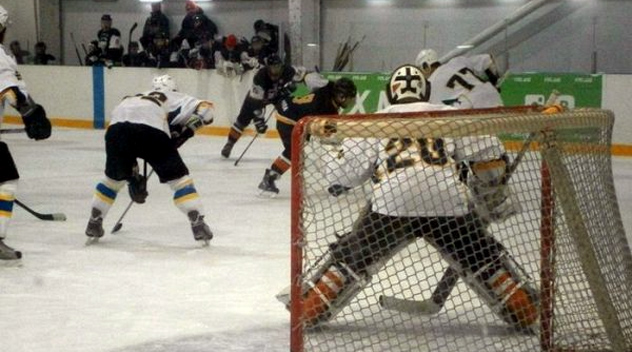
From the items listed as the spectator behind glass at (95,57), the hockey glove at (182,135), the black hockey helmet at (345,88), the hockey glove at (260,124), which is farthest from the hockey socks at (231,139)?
the spectator behind glass at (95,57)

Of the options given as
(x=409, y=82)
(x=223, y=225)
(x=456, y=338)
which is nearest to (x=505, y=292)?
(x=456, y=338)

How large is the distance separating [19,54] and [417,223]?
561 inches

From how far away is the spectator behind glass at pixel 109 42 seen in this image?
17453 mm

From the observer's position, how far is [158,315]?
5.15 m

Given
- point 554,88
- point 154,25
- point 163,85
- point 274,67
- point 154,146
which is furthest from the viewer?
point 154,25

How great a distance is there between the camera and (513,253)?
457 cm

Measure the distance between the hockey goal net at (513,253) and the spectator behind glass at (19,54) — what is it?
13818 millimetres

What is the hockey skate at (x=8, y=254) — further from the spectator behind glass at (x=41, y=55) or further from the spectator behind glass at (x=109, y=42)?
the spectator behind glass at (x=41, y=55)

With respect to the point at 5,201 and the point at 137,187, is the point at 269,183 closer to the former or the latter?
the point at 137,187

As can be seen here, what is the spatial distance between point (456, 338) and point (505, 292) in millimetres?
248

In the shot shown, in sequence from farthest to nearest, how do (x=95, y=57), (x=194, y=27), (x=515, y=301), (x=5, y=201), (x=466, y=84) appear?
(x=95, y=57) < (x=194, y=27) < (x=466, y=84) < (x=5, y=201) < (x=515, y=301)

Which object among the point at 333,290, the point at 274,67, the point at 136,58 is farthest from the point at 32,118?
the point at 136,58

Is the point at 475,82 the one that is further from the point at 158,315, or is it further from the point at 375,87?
the point at 375,87

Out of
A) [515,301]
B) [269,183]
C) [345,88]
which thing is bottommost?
[269,183]
